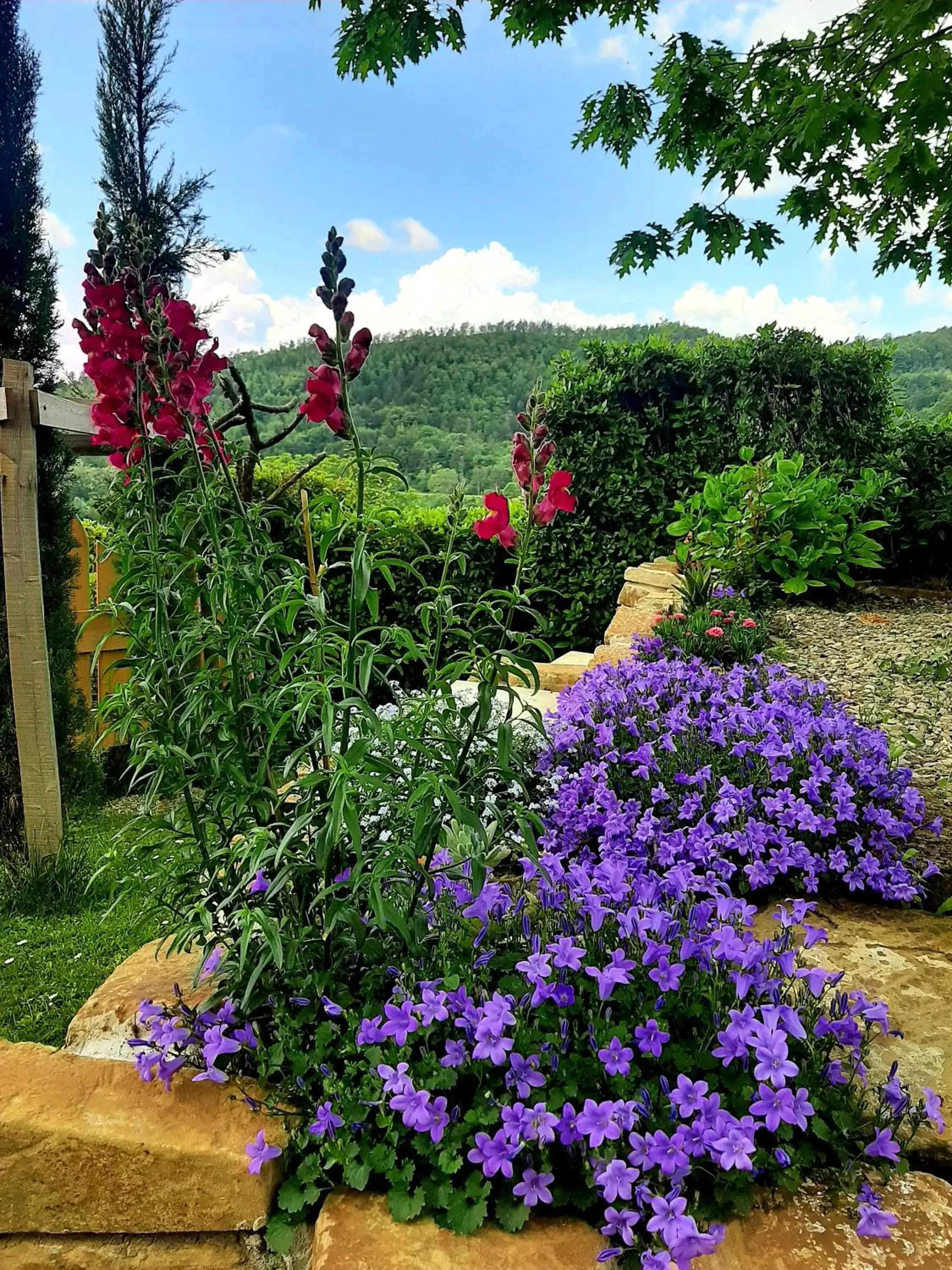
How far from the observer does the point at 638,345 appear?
21.7 ft

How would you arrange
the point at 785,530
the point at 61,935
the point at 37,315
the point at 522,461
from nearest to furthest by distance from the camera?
the point at 522,461 < the point at 61,935 < the point at 37,315 < the point at 785,530

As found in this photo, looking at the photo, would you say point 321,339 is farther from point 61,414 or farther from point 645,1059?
point 61,414

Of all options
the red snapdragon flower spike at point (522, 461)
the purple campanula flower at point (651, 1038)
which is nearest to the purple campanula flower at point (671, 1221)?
the purple campanula flower at point (651, 1038)

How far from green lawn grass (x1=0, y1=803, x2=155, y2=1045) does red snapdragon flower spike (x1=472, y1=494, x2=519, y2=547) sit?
41.9 inches

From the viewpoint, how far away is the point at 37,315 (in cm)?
446

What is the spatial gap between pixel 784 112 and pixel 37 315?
381cm

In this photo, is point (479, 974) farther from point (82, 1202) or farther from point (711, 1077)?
point (82, 1202)

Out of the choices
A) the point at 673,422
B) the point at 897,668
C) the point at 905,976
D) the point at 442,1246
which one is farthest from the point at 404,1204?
the point at 673,422

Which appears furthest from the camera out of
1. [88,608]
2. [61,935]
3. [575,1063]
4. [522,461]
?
[88,608]

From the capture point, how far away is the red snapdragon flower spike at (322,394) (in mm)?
1493

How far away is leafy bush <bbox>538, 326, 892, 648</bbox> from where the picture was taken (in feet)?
20.8

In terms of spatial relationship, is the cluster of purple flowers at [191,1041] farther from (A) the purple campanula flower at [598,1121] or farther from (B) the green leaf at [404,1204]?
(A) the purple campanula flower at [598,1121]

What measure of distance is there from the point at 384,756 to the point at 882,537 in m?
5.27

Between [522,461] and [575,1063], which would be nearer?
[575,1063]
